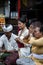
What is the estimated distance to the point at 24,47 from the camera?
6.95 m

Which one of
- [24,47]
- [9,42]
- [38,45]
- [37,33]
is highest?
[37,33]

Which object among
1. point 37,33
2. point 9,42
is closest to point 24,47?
point 9,42

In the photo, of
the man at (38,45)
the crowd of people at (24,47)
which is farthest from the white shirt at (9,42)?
the man at (38,45)

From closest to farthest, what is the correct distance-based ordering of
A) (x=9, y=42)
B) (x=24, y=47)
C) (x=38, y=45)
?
(x=38, y=45) < (x=24, y=47) < (x=9, y=42)

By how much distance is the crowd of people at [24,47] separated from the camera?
5582mm

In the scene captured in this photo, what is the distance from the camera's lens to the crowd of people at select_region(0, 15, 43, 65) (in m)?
5.58

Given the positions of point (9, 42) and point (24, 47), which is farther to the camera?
point (9, 42)

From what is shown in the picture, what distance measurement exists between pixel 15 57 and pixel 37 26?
77 cm

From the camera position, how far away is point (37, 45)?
5473mm

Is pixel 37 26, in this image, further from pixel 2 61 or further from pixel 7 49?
pixel 7 49

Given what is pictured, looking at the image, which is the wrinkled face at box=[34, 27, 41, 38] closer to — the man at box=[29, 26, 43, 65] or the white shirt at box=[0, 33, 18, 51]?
the man at box=[29, 26, 43, 65]

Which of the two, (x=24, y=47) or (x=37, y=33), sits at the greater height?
(x=37, y=33)

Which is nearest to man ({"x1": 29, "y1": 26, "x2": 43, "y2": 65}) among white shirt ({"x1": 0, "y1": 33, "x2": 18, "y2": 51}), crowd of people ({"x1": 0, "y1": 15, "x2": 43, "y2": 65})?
crowd of people ({"x1": 0, "y1": 15, "x2": 43, "y2": 65})

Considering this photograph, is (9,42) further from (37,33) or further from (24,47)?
(37,33)
